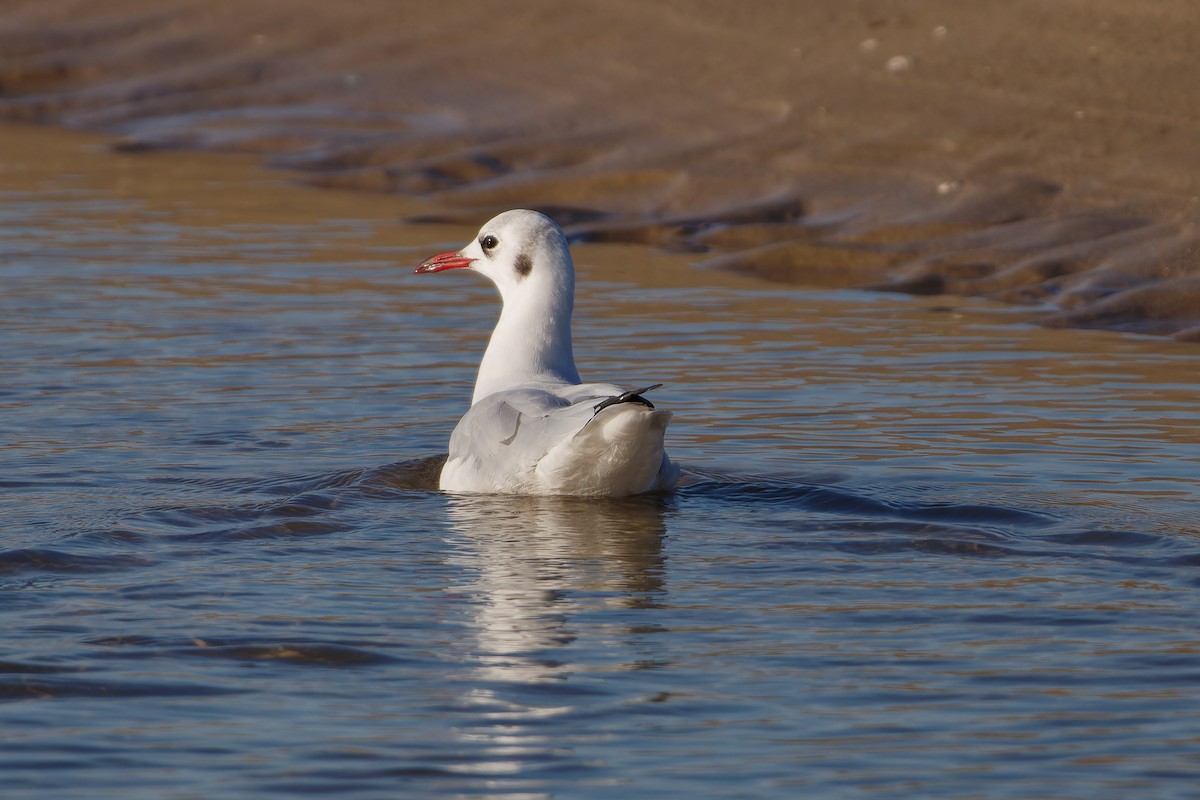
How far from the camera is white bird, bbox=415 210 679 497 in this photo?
746 centimetres

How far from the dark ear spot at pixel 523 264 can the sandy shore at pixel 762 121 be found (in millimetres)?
3829

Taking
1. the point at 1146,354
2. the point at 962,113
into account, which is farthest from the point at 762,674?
the point at 962,113

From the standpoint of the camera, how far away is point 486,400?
8.15 metres

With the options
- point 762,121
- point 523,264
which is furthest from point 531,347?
point 762,121

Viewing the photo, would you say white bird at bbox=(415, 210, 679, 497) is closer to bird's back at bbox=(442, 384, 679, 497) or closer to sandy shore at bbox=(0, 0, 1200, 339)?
bird's back at bbox=(442, 384, 679, 497)

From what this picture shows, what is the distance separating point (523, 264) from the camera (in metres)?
8.88

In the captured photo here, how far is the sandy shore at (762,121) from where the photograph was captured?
12.9 meters

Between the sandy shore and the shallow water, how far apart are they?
1.17 meters

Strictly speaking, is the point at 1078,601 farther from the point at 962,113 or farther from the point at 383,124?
the point at 383,124

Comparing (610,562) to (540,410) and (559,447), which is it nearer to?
(559,447)

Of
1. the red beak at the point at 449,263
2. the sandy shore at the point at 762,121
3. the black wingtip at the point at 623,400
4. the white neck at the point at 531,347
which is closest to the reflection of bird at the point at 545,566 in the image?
the black wingtip at the point at 623,400

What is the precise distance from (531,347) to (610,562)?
1.88 metres

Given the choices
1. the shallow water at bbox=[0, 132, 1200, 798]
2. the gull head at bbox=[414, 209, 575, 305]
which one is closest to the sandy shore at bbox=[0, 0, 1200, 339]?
the shallow water at bbox=[0, 132, 1200, 798]

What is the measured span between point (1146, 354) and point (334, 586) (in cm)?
540
